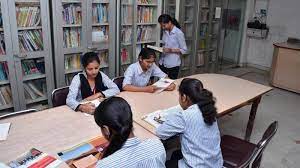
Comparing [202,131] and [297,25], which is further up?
[297,25]

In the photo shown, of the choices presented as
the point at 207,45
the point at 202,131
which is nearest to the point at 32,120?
the point at 202,131

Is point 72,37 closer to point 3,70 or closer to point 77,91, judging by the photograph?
point 3,70

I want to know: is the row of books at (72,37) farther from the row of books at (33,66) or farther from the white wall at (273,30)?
the white wall at (273,30)

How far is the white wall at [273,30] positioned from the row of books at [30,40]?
493cm

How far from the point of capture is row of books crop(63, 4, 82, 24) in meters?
3.37

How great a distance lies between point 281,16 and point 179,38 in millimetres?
3255

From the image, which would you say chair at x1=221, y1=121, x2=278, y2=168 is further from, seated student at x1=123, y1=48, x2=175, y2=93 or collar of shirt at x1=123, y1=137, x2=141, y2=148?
collar of shirt at x1=123, y1=137, x2=141, y2=148

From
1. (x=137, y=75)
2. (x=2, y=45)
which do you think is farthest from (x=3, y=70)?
(x=137, y=75)

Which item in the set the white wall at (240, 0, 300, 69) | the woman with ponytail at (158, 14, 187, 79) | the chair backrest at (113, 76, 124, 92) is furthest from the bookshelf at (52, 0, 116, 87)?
the white wall at (240, 0, 300, 69)

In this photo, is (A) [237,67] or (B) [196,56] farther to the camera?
(A) [237,67]

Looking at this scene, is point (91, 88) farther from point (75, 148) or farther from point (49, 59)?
point (49, 59)

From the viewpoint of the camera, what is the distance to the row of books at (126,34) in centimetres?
404

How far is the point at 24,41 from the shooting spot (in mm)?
3123

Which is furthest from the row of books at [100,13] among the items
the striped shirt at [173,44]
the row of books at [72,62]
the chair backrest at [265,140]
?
the chair backrest at [265,140]
